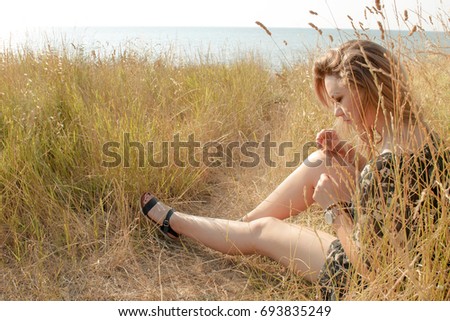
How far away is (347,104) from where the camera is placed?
6.07 feet

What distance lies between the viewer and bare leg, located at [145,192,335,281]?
1938mm

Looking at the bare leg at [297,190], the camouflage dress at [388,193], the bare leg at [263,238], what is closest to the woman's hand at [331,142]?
the bare leg at [297,190]

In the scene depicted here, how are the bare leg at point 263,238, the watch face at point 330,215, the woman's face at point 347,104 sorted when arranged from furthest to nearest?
the bare leg at point 263,238 < the woman's face at point 347,104 < the watch face at point 330,215

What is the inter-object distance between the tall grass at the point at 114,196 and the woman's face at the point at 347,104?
20 centimetres

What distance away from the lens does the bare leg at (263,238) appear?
1.94m

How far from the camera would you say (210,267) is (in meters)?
2.23

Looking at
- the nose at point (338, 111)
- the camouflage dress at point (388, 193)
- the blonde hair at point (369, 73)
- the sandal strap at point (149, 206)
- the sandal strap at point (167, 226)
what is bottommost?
the sandal strap at point (167, 226)

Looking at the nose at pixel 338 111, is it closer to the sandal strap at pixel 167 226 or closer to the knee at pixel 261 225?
the knee at pixel 261 225

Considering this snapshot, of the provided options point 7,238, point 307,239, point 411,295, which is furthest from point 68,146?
point 411,295

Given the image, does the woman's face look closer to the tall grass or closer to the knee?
the tall grass

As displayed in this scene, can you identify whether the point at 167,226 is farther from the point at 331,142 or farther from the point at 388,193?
the point at 388,193

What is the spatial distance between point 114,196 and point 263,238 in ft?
2.66

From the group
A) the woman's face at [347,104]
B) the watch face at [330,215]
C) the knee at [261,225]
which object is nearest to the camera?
the watch face at [330,215]
